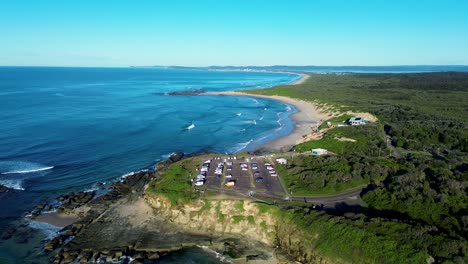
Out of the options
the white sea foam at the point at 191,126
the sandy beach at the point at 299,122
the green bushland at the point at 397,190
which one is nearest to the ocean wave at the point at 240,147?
the sandy beach at the point at 299,122

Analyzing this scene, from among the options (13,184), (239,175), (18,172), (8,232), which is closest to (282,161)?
(239,175)

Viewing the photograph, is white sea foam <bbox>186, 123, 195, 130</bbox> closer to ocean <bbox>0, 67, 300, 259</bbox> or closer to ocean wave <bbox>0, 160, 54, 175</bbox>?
ocean <bbox>0, 67, 300, 259</bbox>

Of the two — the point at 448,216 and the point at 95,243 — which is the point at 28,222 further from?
the point at 448,216

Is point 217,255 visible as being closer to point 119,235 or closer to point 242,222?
point 242,222

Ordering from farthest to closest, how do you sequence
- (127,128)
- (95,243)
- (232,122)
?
(232,122), (127,128), (95,243)

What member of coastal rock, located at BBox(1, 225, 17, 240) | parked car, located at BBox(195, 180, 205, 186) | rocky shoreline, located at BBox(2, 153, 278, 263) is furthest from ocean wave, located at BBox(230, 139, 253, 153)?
coastal rock, located at BBox(1, 225, 17, 240)

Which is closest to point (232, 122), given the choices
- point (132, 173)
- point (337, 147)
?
point (337, 147)
